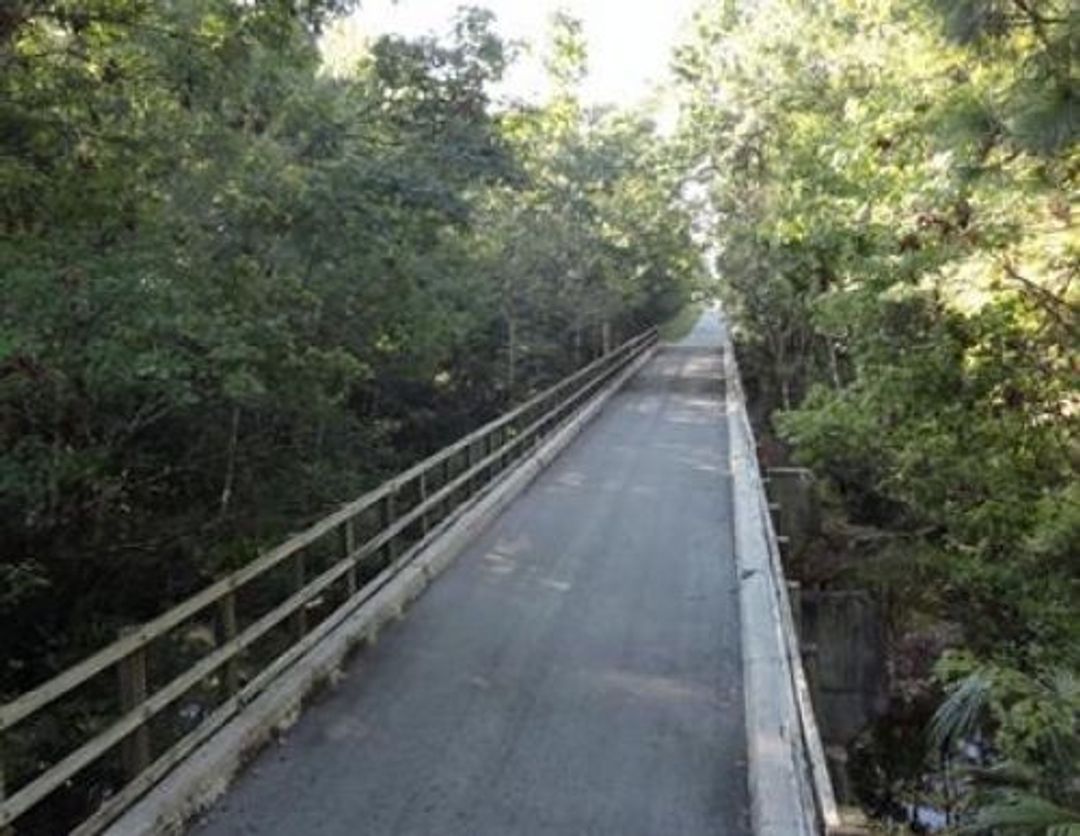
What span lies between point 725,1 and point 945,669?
75.9 feet

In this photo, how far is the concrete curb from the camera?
6.01 metres

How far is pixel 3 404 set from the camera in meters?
10.6

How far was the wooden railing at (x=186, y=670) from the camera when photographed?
5879mm

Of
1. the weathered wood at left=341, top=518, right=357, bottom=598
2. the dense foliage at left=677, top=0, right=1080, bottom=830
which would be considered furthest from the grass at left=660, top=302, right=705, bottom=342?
the weathered wood at left=341, top=518, right=357, bottom=598

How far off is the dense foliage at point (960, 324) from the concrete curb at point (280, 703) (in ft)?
14.4

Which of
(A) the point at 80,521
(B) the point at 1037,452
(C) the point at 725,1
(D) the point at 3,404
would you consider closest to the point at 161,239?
(D) the point at 3,404

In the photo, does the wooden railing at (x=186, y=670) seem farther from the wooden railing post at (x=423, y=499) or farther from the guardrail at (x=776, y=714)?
the guardrail at (x=776, y=714)

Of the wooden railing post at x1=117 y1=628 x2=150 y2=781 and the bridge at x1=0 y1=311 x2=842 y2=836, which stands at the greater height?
the wooden railing post at x1=117 y1=628 x2=150 y2=781

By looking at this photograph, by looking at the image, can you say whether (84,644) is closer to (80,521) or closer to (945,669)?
(80,521)

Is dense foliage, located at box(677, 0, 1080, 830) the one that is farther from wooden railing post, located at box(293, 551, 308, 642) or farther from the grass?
the grass

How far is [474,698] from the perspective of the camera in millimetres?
8297

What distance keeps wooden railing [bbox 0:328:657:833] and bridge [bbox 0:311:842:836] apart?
29mm

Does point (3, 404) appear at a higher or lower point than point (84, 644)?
higher

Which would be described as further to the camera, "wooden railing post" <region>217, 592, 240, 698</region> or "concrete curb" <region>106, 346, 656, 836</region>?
"wooden railing post" <region>217, 592, 240, 698</region>
